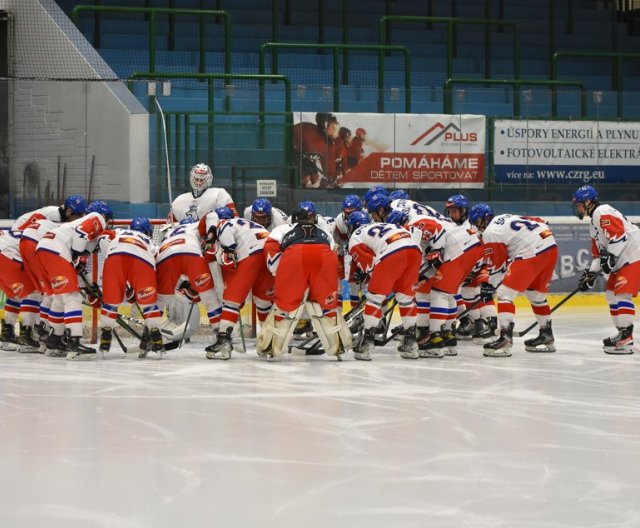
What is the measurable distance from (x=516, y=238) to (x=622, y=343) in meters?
1.15

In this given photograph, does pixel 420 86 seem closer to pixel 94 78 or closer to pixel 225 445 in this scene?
pixel 94 78

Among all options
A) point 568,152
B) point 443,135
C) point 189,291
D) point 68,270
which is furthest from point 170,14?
point 68,270

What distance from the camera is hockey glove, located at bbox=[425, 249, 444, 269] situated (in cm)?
959

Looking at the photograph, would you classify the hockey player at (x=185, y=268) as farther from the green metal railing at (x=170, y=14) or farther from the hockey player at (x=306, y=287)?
the green metal railing at (x=170, y=14)

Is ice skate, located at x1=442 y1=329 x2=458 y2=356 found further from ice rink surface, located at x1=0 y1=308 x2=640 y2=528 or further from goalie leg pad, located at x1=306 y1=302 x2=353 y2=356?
goalie leg pad, located at x1=306 y1=302 x2=353 y2=356

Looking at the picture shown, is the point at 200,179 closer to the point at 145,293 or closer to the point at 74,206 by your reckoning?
the point at 74,206

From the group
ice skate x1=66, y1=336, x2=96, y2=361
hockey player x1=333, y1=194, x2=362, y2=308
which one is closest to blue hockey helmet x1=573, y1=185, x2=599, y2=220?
hockey player x1=333, y1=194, x2=362, y2=308

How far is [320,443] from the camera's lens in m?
5.96

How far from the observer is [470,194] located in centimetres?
1366

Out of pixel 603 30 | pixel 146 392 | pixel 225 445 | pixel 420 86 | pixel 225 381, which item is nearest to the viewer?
pixel 225 445

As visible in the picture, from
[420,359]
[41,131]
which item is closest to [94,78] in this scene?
[41,131]

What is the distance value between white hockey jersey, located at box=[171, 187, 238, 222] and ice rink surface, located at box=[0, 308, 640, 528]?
200cm

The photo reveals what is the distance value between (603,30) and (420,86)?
13.4 feet

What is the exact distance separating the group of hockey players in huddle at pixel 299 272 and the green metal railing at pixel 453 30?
666cm
